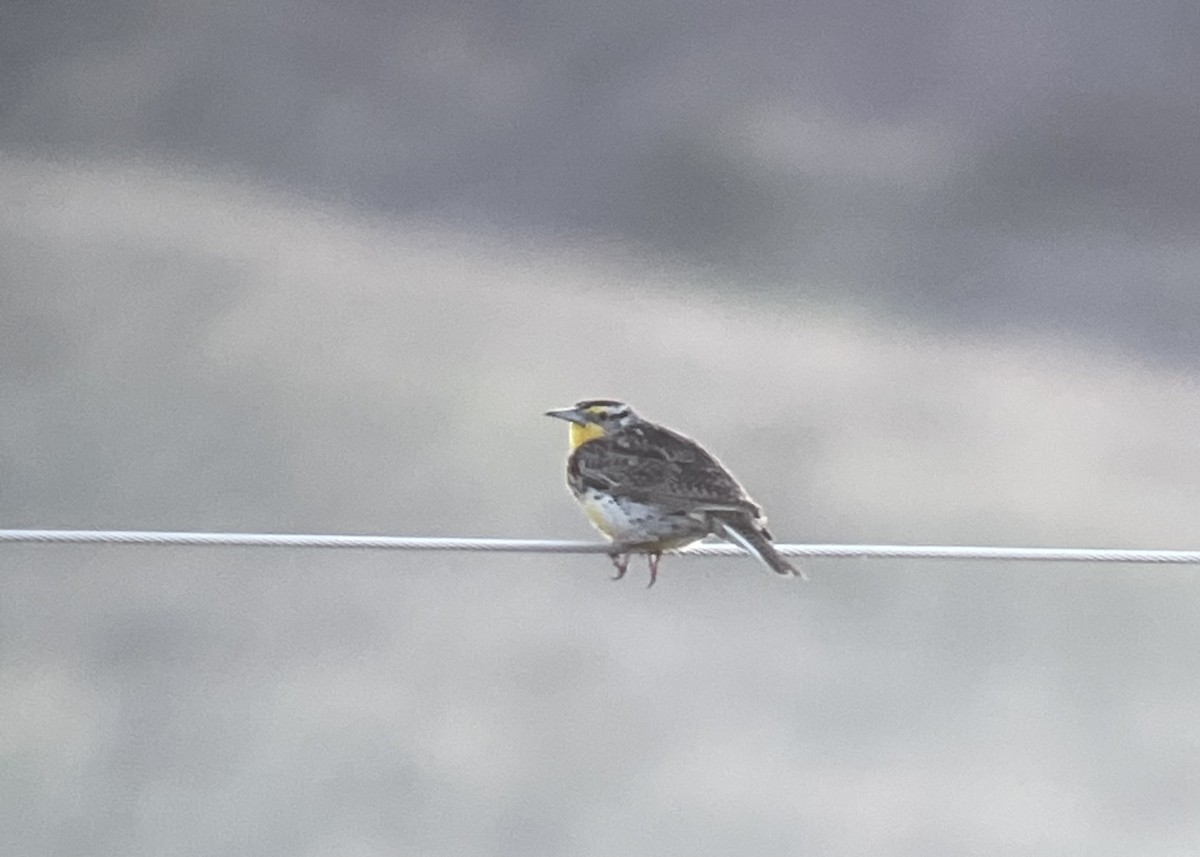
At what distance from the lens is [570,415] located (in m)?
6.93

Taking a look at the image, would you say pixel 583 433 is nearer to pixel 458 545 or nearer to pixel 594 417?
pixel 594 417

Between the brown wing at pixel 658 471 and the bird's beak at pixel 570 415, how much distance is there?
0.18 metres

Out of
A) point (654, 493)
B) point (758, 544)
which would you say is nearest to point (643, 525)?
point (654, 493)

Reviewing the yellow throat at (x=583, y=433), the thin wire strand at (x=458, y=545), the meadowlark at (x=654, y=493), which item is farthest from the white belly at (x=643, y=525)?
the thin wire strand at (x=458, y=545)

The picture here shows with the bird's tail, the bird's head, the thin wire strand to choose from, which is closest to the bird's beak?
the bird's head

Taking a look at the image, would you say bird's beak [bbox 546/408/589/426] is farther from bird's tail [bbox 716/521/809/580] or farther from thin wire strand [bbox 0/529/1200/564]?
thin wire strand [bbox 0/529/1200/564]

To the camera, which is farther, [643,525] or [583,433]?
[583,433]

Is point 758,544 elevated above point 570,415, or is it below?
below

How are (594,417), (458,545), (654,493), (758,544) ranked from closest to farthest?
(458,545), (758,544), (654,493), (594,417)

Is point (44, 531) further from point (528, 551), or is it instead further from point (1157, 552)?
point (1157, 552)

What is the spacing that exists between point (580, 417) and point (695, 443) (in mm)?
640

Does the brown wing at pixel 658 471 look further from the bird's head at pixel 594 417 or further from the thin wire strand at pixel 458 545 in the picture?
the thin wire strand at pixel 458 545

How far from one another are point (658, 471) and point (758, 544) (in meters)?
0.63

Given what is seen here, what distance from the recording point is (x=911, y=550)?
4766 mm
